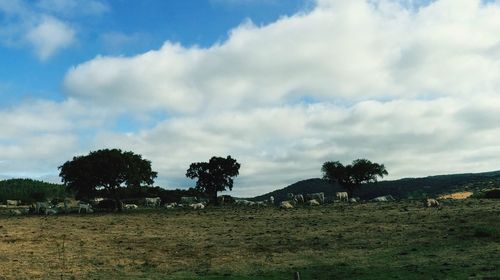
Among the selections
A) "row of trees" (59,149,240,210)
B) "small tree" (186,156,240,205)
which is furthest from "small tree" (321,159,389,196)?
"row of trees" (59,149,240,210)

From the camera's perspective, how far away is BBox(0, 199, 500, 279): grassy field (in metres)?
26.3

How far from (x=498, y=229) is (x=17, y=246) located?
106 feet

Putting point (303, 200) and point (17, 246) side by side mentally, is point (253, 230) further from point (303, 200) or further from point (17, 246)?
point (303, 200)

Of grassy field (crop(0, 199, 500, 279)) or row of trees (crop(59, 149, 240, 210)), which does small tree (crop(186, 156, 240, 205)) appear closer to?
row of trees (crop(59, 149, 240, 210))

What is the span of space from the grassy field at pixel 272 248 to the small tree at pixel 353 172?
47.8 metres

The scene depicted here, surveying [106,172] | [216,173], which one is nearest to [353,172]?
[216,173]

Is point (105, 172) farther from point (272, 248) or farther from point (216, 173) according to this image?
point (272, 248)

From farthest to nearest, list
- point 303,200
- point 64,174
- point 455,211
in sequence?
point 303,200 → point 64,174 → point 455,211

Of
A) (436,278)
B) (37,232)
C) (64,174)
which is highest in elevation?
(64,174)

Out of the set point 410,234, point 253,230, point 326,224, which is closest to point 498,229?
point 410,234

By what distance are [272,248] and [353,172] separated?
67.6 metres

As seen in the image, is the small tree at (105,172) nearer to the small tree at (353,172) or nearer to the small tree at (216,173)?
the small tree at (216,173)

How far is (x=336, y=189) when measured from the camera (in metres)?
180

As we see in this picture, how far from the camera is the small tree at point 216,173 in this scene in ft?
298
